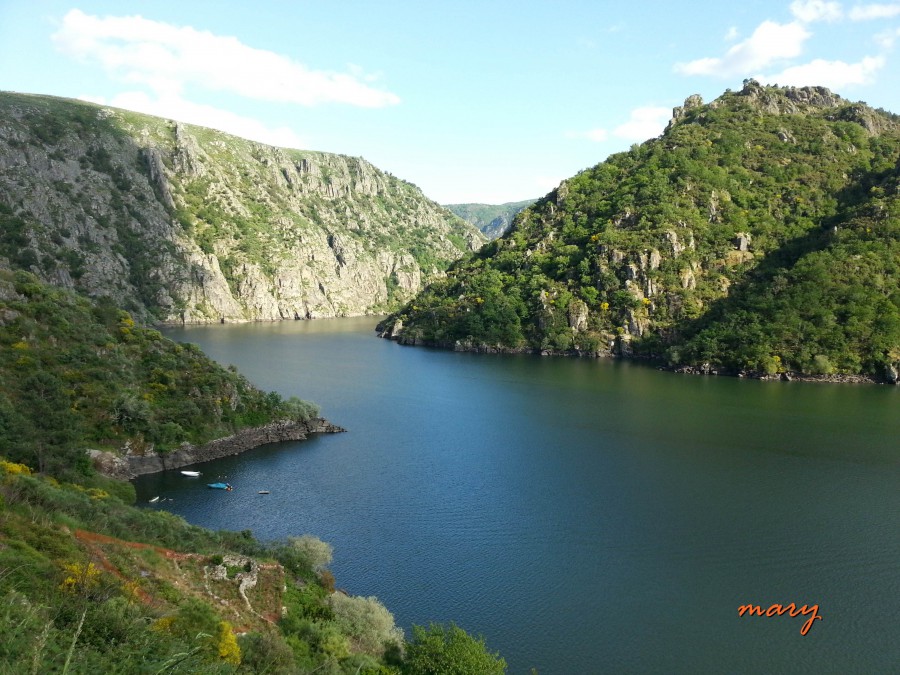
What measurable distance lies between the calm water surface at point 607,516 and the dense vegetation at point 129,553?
4691mm

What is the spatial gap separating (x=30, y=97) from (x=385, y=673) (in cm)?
22614

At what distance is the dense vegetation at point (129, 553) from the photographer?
1258 cm

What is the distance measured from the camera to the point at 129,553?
24922mm

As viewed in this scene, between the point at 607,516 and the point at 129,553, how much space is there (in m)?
31.2

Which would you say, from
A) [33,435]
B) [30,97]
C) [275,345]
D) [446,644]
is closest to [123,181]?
[30,97]

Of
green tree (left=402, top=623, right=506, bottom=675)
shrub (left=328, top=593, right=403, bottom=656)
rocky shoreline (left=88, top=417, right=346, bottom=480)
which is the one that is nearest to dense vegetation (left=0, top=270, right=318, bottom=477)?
rocky shoreline (left=88, top=417, right=346, bottom=480)

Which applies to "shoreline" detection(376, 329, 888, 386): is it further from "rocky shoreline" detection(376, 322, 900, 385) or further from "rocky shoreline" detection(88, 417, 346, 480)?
"rocky shoreline" detection(88, 417, 346, 480)

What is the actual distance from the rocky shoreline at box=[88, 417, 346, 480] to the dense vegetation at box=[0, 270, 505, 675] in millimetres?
1102

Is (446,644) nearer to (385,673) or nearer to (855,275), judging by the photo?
(385,673)

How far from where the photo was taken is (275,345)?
5300 inches
